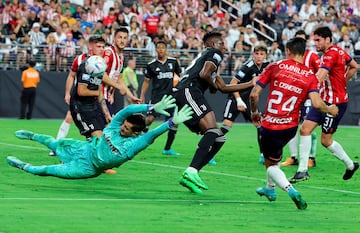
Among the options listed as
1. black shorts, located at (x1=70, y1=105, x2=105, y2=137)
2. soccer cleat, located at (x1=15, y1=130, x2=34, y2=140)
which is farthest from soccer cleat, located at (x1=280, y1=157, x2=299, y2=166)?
soccer cleat, located at (x1=15, y1=130, x2=34, y2=140)

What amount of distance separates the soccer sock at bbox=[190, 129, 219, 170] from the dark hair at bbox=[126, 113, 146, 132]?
45.6 inches

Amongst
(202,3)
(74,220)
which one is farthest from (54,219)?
(202,3)

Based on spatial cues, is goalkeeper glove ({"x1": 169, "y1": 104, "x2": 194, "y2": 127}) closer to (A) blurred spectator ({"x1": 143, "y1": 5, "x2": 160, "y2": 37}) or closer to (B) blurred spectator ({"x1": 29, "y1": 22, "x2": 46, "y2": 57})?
(B) blurred spectator ({"x1": 29, "y1": 22, "x2": 46, "y2": 57})

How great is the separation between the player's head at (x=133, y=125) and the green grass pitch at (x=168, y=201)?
836mm

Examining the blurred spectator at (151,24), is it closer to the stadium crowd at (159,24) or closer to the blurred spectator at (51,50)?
the stadium crowd at (159,24)

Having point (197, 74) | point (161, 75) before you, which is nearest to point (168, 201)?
point (197, 74)

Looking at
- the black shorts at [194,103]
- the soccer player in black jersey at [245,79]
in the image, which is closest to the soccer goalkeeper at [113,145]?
the black shorts at [194,103]

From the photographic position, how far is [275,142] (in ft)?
43.1

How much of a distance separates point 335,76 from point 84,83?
159 inches

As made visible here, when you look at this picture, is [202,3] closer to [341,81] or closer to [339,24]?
[339,24]

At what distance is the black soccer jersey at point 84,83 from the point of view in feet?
53.3

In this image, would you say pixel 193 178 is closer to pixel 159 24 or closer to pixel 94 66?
pixel 94 66

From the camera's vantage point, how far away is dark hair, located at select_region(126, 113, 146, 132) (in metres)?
13.3

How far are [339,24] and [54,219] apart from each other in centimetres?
3034
